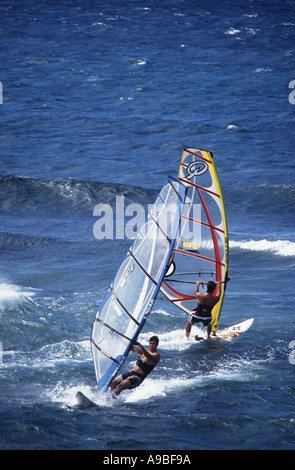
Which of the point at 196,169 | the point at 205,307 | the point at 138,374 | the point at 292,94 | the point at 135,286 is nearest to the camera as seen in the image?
the point at 138,374

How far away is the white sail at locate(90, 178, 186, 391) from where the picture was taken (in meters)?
10.8

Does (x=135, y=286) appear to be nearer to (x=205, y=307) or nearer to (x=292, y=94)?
(x=205, y=307)

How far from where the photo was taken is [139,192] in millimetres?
28031

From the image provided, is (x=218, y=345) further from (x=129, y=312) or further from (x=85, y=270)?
(x=85, y=270)

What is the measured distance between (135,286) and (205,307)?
296cm

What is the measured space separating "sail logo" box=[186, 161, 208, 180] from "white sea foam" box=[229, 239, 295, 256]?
22.8ft

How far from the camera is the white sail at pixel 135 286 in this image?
35.4ft

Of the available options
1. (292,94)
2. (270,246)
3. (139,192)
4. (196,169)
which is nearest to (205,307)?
(196,169)

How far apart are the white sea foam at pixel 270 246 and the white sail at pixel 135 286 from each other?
9.54 meters

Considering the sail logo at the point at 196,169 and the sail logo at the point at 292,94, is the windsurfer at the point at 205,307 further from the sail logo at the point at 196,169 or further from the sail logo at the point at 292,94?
the sail logo at the point at 292,94

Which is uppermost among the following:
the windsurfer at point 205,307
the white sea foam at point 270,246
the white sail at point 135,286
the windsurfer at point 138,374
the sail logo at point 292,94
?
the white sail at point 135,286

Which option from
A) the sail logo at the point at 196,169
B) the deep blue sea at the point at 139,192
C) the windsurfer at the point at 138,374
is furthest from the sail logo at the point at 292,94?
the windsurfer at the point at 138,374

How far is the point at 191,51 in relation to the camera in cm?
5450
